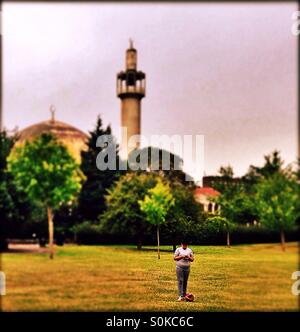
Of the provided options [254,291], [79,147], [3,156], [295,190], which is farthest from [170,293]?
[79,147]

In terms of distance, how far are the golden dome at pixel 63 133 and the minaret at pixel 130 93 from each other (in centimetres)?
512

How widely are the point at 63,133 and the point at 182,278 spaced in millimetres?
22052

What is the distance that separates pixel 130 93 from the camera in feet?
63.9

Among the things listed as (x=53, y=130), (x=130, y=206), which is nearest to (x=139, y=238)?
(x=130, y=206)

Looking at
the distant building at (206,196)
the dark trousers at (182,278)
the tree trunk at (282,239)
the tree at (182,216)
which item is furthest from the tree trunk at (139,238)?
A: the tree trunk at (282,239)

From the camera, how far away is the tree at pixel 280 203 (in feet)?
24.5

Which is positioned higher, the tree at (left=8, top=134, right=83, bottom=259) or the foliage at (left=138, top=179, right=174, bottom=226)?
the tree at (left=8, top=134, right=83, bottom=259)

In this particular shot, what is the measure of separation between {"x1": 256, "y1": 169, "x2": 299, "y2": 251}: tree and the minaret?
6.97 metres

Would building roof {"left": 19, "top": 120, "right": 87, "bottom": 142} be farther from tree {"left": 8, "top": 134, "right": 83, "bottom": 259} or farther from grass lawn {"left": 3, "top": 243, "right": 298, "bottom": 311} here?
grass lawn {"left": 3, "top": 243, "right": 298, "bottom": 311}

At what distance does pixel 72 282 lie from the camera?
44.2ft

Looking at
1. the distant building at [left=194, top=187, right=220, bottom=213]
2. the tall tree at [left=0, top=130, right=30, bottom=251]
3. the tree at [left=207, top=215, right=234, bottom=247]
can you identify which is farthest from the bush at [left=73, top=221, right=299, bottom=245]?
the tall tree at [left=0, top=130, right=30, bottom=251]

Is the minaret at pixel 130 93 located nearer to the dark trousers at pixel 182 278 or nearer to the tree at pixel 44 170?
the tree at pixel 44 170

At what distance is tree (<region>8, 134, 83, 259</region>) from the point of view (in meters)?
18.7

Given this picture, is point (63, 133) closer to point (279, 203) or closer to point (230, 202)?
point (230, 202)
